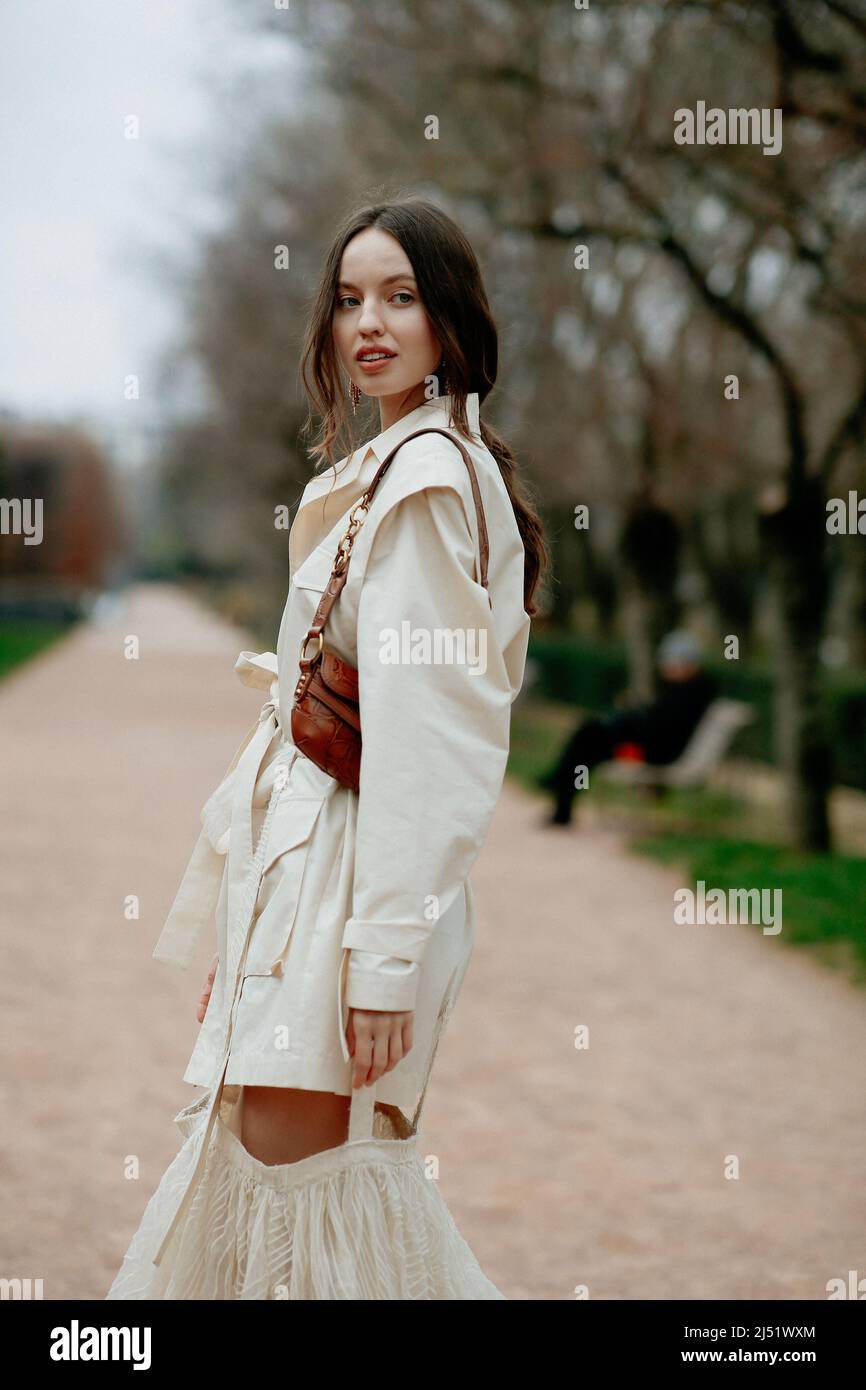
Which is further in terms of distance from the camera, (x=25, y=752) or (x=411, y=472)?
(x=25, y=752)

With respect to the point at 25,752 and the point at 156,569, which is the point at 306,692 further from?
the point at 156,569

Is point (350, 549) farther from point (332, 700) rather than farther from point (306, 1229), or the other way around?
point (306, 1229)

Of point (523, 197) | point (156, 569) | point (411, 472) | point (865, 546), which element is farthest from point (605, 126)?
point (156, 569)

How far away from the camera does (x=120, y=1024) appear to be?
6.43 meters

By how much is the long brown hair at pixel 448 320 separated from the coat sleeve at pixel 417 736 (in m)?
0.29

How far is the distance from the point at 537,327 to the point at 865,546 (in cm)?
1066

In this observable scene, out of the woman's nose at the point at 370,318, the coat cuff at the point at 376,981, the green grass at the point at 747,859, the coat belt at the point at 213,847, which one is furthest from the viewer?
the green grass at the point at 747,859

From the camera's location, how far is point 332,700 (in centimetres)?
233

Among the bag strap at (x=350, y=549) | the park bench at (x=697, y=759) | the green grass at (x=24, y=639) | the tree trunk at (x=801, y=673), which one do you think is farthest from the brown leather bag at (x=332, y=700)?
the green grass at (x=24, y=639)

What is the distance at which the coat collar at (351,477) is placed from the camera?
2473 mm

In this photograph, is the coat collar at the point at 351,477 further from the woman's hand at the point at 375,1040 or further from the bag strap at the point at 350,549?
the woman's hand at the point at 375,1040

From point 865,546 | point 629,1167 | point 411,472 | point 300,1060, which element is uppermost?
point 865,546

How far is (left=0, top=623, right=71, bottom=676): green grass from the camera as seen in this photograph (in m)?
34.5
